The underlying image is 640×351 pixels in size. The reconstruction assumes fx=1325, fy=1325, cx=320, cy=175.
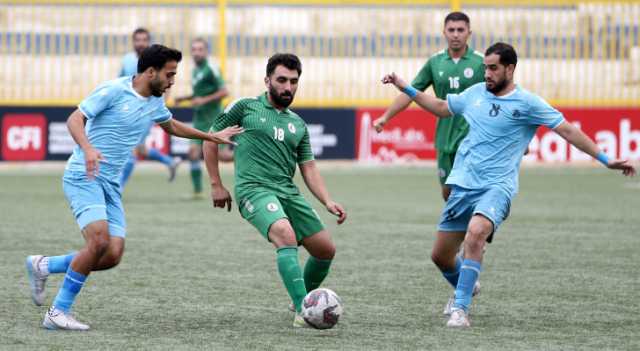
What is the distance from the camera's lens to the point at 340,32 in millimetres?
24938

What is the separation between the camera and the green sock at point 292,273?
7.58m

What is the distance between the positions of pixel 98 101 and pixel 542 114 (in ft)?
8.79

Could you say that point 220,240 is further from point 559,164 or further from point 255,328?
point 559,164

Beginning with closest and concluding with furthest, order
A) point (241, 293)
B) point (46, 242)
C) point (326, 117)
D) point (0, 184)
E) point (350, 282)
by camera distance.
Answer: point (241, 293) < point (350, 282) < point (46, 242) < point (0, 184) < point (326, 117)

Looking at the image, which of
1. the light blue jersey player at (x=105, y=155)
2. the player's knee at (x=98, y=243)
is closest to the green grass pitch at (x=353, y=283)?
the light blue jersey player at (x=105, y=155)

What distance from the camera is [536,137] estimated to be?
23031 millimetres

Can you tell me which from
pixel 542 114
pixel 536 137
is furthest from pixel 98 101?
pixel 536 137

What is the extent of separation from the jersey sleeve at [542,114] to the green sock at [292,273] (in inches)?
67.9

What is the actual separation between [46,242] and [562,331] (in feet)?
19.2

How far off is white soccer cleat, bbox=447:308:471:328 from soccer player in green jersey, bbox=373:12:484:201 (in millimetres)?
2645

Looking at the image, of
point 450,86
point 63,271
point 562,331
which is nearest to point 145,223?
point 450,86

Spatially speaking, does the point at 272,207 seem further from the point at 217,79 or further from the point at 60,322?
the point at 217,79

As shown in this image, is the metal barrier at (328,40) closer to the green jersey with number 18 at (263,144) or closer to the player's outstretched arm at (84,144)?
the green jersey with number 18 at (263,144)

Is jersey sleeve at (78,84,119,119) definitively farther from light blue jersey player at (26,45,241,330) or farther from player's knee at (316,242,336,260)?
player's knee at (316,242,336,260)
